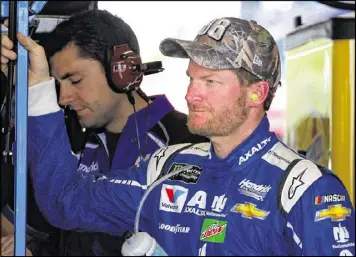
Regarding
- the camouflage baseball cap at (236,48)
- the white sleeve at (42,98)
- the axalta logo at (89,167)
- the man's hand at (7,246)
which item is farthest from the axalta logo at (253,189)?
the man's hand at (7,246)

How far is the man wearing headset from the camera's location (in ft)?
10.4

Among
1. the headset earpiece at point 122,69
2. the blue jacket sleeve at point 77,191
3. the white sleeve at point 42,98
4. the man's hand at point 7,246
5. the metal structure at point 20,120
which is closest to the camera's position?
the metal structure at point 20,120

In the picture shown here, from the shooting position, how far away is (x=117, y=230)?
9.38 feet

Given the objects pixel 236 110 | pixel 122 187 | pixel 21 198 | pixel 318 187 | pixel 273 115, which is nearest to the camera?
pixel 21 198

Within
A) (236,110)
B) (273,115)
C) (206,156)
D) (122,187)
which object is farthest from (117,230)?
(273,115)

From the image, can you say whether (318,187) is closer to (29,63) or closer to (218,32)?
(218,32)

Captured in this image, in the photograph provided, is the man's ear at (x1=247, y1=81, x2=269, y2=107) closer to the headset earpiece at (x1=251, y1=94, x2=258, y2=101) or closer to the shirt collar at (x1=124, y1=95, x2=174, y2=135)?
the headset earpiece at (x1=251, y1=94, x2=258, y2=101)

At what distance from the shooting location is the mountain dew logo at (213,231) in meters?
2.45

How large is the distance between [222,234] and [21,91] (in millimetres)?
689

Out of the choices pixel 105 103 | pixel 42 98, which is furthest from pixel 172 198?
pixel 105 103

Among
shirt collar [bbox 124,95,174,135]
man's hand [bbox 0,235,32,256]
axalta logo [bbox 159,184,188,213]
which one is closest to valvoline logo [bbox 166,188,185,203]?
axalta logo [bbox 159,184,188,213]

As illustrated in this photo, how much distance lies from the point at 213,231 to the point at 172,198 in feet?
0.68

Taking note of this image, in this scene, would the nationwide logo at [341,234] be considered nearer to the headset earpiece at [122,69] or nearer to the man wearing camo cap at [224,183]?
the man wearing camo cap at [224,183]

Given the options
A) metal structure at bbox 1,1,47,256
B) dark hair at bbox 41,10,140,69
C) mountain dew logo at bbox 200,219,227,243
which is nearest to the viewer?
metal structure at bbox 1,1,47,256
